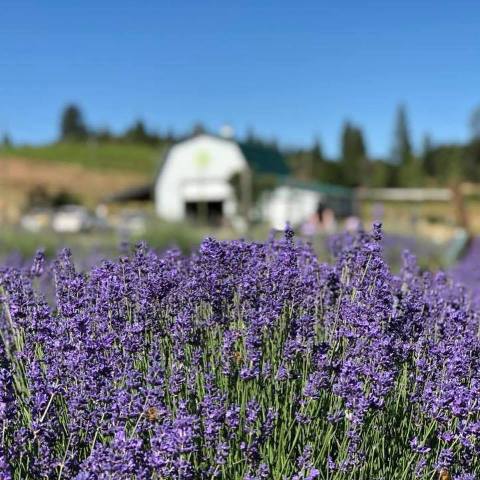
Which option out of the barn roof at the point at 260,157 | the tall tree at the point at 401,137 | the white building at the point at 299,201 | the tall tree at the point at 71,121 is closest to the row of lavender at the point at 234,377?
the white building at the point at 299,201

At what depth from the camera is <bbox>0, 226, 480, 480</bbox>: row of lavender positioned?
2.15 m

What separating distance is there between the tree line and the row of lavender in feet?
161

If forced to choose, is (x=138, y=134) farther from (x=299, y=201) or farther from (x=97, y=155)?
(x=299, y=201)

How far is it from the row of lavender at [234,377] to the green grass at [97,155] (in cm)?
8395

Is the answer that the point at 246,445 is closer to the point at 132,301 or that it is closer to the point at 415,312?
the point at 132,301

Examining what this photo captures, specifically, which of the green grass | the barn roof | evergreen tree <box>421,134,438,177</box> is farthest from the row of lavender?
evergreen tree <box>421,134,438,177</box>

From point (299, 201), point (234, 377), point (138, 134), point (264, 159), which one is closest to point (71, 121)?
point (138, 134)

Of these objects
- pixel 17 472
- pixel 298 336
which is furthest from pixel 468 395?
pixel 17 472

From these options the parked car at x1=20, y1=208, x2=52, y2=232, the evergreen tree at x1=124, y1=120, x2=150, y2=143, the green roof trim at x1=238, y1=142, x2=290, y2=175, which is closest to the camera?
the parked car at x1=20, y1=208, x2=52, y2=232

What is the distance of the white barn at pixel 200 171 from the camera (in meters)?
50.0

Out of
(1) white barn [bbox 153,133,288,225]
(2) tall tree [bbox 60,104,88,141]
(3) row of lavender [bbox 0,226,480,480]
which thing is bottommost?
(3) row of lavender [bbox 0,226,480,480]

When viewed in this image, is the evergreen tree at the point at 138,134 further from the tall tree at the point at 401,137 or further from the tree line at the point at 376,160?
the tall tree at the point at 401,137

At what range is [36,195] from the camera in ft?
213

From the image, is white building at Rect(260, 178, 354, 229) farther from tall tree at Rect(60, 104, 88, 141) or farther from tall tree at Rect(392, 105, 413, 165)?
tall tree at Rect(60, 104, 88, 141)
